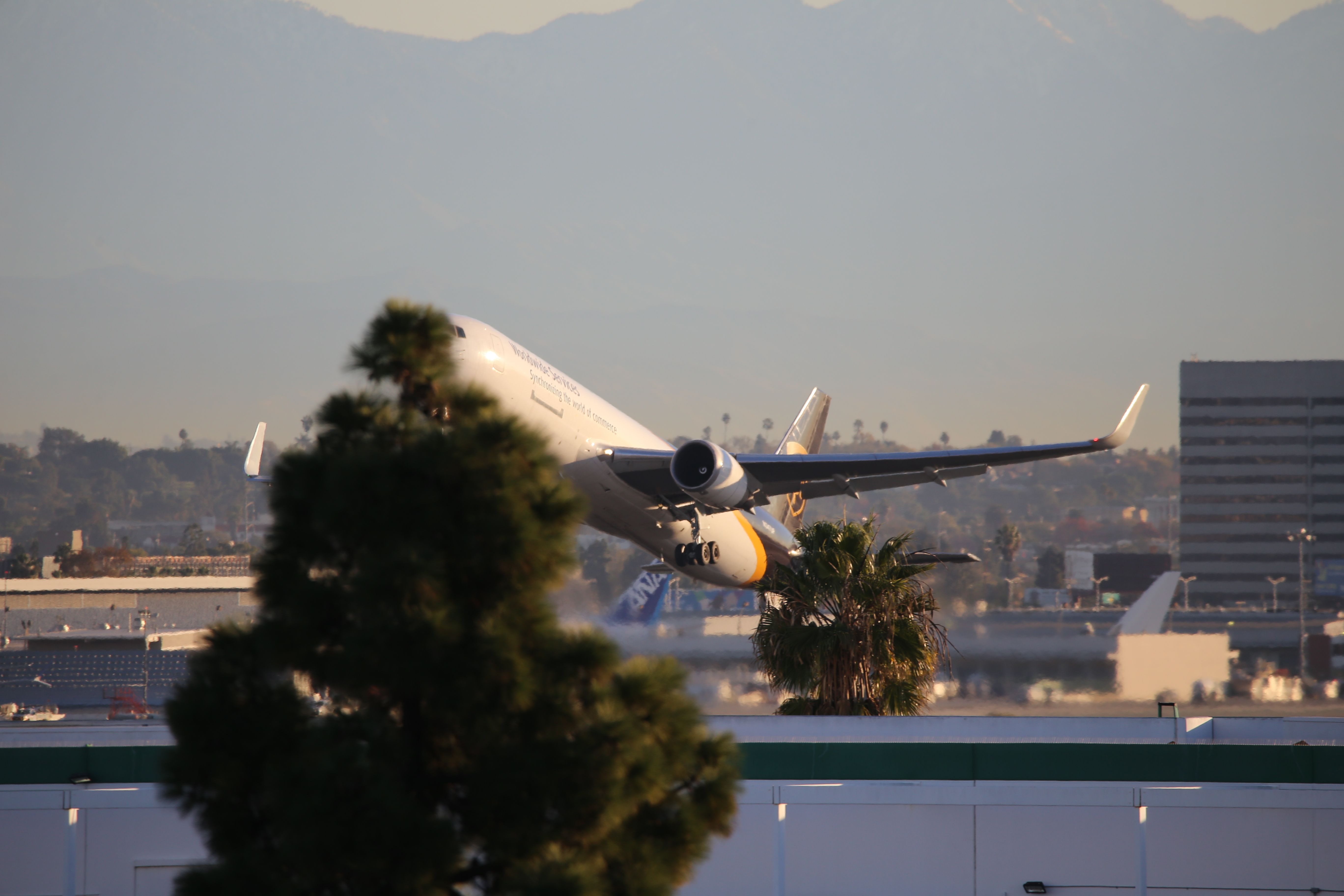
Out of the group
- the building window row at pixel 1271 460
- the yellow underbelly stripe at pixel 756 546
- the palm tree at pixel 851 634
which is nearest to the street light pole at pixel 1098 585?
the building window row at pixel 1271 460

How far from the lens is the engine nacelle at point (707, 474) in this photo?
79.7ft

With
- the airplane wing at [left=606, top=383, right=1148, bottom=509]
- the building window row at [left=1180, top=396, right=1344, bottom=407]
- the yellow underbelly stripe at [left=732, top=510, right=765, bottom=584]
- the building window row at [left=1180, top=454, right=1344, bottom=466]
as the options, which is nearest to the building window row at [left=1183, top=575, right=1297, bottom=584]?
the building window row at [left=1180, top=454, right=1344, bottom=466]

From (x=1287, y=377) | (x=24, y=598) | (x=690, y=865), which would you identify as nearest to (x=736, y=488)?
(x=690, y=865)

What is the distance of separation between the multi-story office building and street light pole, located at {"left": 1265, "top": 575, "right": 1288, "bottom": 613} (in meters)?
0.60

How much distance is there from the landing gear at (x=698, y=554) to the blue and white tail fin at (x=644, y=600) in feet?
80.4

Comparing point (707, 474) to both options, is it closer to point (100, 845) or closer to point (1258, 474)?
point (100, 845)

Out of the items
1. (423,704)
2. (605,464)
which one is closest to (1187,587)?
(605,464)

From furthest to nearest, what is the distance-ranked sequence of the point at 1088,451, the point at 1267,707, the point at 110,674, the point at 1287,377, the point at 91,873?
the point at 1287,377, the point at 110,674, the point at 1267,707, the point at 1088,451, the point at 91,873

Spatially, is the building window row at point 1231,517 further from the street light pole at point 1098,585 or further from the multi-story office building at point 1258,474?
the street light pole at point 1098,585

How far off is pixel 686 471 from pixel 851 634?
558 cm

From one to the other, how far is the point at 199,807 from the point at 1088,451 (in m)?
19.9

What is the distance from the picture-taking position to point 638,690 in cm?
779

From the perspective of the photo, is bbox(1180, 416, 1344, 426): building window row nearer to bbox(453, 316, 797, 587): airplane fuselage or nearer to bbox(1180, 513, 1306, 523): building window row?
bbox(1180, 513, 1306, 523): building window row

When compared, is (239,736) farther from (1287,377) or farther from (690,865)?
(1287,377)
